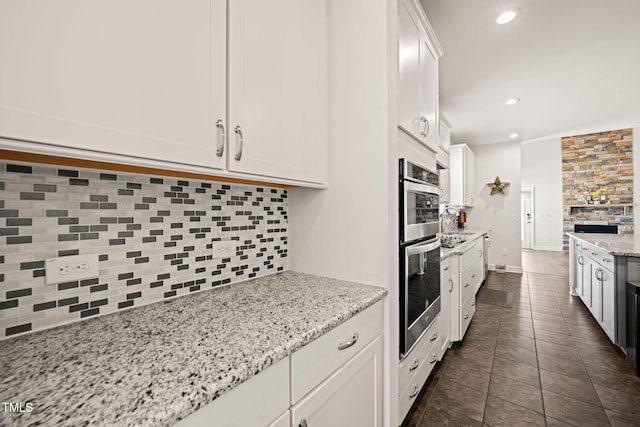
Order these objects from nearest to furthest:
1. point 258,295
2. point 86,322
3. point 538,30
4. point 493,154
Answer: point 86,322
point 258,295
point 538,30
point 493,154

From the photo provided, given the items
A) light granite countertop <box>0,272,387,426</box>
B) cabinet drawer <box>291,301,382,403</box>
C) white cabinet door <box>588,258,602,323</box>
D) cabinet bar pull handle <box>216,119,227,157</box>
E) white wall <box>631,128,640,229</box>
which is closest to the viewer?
light granite countertop <box>0,272,387,426</box>

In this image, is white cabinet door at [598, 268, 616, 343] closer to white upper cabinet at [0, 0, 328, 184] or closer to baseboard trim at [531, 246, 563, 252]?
white upper cabinet at [0, 0, 328, 184]

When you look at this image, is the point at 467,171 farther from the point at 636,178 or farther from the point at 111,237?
the point at 636,178

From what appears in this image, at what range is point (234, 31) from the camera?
3.26ft

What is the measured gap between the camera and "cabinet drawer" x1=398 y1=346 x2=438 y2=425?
1481 millimetres

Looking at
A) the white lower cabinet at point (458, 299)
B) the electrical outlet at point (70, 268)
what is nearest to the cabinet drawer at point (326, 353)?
the electrical outlet at point (70, 268)

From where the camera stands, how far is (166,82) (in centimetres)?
83

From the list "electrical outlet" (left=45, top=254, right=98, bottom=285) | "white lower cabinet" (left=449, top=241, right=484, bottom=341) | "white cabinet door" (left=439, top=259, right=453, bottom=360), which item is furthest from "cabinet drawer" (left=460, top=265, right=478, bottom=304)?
"electrical outlet" (left=45, top=254, right=98, bottom=285)

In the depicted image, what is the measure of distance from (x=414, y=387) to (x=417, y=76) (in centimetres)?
181

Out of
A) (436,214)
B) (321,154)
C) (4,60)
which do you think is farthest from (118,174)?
(436,214)

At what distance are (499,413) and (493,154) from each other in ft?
18.1

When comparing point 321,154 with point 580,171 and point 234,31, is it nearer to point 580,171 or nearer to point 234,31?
point 234,31

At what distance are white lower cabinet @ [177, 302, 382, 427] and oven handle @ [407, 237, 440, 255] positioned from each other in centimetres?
35

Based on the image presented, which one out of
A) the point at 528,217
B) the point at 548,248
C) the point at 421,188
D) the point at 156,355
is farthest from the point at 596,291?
the point at 528,217
